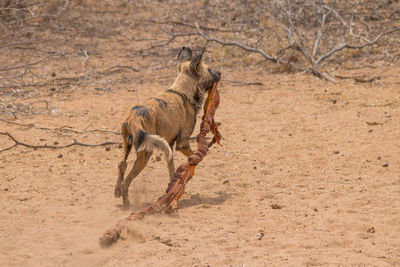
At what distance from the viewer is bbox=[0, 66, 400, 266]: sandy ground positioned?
14.8 ft

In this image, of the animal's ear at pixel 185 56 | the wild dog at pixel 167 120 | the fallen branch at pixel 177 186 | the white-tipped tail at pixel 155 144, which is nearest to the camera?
the fallen branch at pixel 177 186

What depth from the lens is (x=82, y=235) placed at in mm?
4918

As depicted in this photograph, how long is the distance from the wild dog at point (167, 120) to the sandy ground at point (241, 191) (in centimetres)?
46

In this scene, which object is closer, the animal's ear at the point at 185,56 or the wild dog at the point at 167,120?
the wild dog at the point at 167,120

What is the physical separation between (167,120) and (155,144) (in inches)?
28.5

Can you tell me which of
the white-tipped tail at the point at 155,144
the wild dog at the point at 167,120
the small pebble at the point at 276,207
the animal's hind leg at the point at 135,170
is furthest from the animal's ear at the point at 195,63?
the small pebble at the point at 276,207

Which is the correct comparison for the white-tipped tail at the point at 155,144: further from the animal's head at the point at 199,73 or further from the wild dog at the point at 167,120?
the animal's head at the point at 199,73

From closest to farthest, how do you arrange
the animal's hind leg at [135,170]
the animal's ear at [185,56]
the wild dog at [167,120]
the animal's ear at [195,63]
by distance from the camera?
the wild dog at [167,120]
the animal's hind leg at [135,170]
the animal's ear at [195,63]
the animal's ear at [185,56]

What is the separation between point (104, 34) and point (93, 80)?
120 inches

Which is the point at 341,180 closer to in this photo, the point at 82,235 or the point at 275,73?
the point at 82,235

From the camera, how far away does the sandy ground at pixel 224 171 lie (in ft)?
15.0

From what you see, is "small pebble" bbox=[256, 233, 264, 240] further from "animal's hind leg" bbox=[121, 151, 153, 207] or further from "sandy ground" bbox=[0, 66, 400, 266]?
"animal's hind leg" bbox=[121, 151, 153, 207]

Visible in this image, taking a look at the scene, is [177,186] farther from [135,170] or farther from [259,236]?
[259,236]

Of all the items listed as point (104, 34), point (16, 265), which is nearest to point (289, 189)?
point (16, 265)
